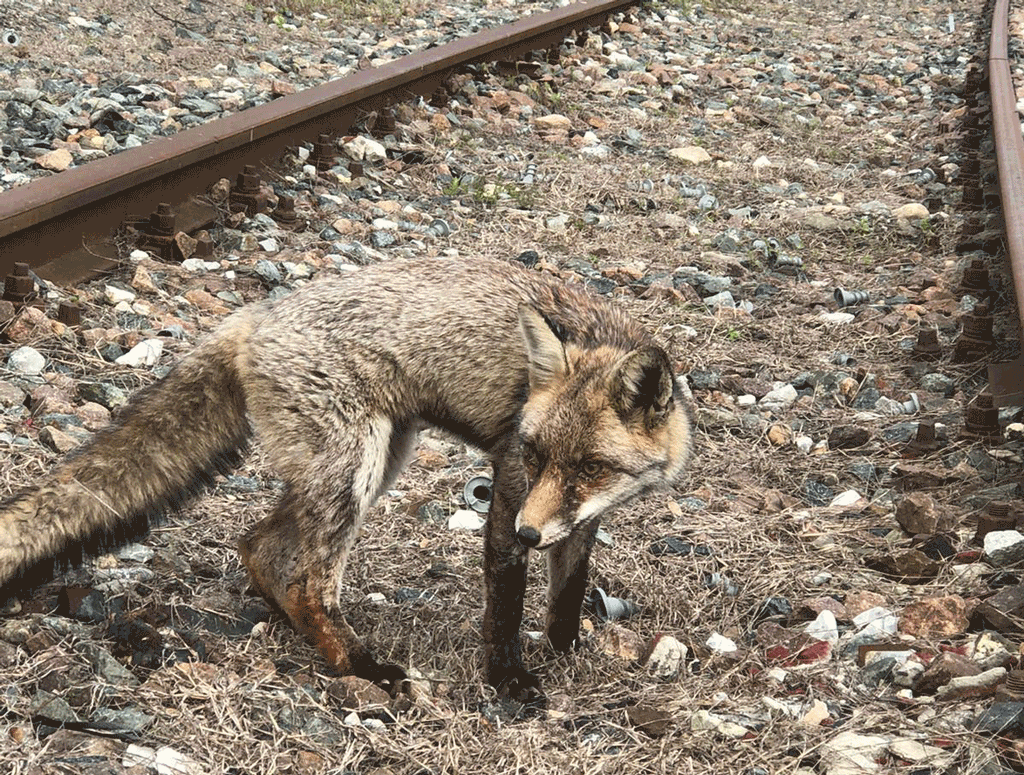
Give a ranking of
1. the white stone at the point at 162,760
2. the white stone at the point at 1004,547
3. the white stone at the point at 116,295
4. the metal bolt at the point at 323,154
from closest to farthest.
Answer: the white stone at the point at 162,760 → the white stone at the point at 1004,547 → the white stone at the point at 116,295 → the metal bolt at the point at 323,154

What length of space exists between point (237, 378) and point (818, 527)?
8.23ft

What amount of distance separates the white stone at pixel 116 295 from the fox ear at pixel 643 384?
3.09 m

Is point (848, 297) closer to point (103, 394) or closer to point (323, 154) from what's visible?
point (323, 154)

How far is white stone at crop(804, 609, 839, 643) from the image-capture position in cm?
445

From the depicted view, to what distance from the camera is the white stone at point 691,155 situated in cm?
1004

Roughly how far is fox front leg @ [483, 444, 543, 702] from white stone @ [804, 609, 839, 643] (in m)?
1.02

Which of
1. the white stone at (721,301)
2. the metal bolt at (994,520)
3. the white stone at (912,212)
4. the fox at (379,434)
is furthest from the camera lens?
the white stone at (912,212)

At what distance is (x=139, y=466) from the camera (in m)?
4.31

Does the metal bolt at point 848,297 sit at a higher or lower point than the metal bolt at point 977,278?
lower

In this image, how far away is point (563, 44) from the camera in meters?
12.5

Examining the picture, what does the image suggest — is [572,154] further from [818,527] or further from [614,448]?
[614,448]

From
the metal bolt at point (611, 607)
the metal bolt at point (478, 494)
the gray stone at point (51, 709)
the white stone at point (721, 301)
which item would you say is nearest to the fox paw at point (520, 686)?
the metal bolt at point (611, 607)

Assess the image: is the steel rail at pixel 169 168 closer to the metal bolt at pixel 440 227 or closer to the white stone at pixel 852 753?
the metal bolt at pixel 440 227

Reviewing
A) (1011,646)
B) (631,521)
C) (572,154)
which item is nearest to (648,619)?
(631,521)
